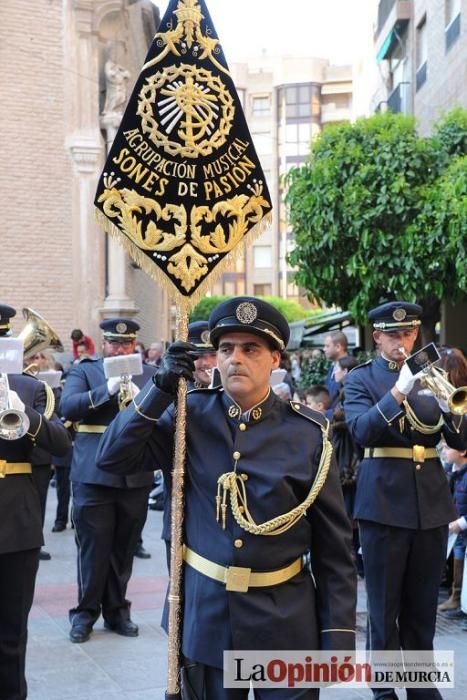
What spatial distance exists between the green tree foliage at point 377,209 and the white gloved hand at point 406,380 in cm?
911

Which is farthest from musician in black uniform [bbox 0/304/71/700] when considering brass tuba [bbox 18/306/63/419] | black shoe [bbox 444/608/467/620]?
black shoe [bbox 444/608/467/620]

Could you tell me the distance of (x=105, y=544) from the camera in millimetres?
6449

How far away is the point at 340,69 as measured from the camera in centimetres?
7819

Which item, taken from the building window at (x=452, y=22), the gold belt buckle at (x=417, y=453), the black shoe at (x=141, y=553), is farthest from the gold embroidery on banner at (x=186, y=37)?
the building window at (x=452, y=22)

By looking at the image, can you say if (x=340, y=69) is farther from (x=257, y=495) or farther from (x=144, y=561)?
(x=257, y=495)

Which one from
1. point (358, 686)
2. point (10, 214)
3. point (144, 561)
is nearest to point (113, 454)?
point (358, 686)

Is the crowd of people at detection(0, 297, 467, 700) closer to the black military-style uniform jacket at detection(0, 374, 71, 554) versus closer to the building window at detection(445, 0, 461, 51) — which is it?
the black military-style uniform jacket at detection(0, 374, 71, 554)

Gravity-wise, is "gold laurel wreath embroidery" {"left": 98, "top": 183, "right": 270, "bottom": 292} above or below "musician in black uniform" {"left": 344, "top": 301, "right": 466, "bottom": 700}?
above

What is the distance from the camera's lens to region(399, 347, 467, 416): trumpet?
4715 millimetres

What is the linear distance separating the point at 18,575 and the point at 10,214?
50.9 feet

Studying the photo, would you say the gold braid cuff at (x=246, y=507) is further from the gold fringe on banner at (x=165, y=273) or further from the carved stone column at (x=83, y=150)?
the carved stone column at (x=83, y=150)

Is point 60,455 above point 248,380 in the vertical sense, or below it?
below

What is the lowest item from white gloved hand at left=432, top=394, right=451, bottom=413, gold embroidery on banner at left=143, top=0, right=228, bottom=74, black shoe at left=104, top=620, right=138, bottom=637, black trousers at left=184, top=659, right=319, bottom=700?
black shoe at left=104, top=620, right=138, bottom=637

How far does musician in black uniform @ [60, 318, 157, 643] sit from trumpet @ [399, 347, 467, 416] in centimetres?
239
